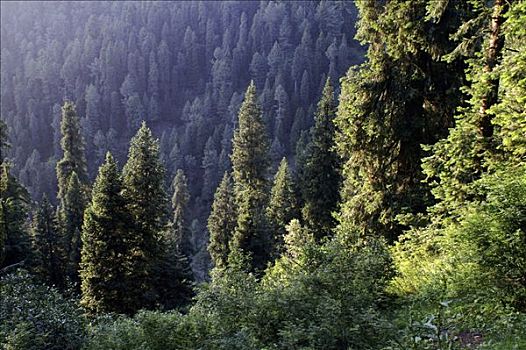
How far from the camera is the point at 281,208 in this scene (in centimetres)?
3994

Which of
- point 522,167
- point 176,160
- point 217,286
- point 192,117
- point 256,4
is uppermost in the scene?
point 256,4

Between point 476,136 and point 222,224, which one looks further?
point 222,224

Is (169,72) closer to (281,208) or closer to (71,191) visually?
(71,191)

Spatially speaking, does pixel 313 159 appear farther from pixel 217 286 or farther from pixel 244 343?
pixel 244 343

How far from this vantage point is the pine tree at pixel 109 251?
2369 cm

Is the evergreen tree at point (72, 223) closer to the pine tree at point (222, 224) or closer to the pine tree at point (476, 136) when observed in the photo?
the pine tree at point (222, 224)

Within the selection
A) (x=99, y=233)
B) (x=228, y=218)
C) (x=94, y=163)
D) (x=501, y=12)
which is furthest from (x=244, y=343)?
(x=94, y=163)

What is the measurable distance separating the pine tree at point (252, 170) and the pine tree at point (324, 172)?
6.92 metres

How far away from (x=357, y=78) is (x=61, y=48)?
592 ft

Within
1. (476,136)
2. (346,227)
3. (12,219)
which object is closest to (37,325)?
(346,227)

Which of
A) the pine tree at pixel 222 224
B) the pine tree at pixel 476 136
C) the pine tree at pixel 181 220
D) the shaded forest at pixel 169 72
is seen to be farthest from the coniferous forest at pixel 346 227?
the shaded forest at pixel 169 72

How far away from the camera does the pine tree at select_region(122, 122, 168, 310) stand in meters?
25.4

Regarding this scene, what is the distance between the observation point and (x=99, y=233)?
2423 cm

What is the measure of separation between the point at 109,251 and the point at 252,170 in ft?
53.6
